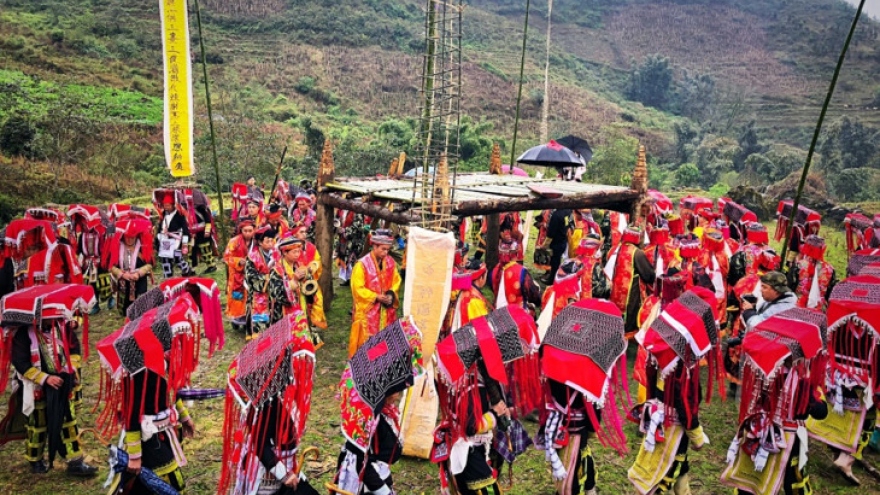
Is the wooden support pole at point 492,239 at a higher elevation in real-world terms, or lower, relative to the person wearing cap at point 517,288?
lower

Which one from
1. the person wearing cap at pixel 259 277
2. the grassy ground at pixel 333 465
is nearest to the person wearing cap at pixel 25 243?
the grassy ground at pixel 333 465

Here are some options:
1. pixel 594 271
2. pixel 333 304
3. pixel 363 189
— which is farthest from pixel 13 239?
pixel 594 271

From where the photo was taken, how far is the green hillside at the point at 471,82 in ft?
77.5

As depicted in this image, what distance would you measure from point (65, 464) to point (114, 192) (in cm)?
1542

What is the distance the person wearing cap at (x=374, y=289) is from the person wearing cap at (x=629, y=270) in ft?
10.2

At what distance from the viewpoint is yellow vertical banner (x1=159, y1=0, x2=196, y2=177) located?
376 inches

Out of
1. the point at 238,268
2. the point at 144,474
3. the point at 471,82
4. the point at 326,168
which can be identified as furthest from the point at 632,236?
the point at 471,82

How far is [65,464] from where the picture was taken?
5.69 meters

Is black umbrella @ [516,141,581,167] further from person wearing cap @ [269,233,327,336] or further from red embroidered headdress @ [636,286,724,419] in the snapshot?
red embroidered headdress @ [636,286,724,419]

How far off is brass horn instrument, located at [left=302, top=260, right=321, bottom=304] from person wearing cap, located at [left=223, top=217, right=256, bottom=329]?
1293mm

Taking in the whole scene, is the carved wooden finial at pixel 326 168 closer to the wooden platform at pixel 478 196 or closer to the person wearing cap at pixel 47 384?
the wooden platform at pixel 478 196

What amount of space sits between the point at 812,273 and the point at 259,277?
7.10 m

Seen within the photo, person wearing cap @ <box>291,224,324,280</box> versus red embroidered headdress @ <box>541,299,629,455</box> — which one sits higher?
red embroidered headdress @ <box>541,299,629,455</box>

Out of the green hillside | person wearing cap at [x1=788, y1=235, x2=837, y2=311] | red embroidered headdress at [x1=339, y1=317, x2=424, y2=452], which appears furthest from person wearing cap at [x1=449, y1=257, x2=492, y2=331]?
the green hillside
